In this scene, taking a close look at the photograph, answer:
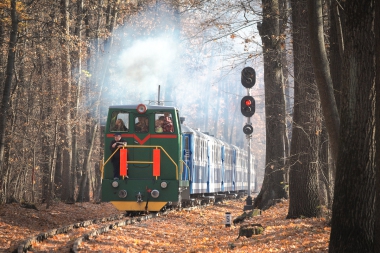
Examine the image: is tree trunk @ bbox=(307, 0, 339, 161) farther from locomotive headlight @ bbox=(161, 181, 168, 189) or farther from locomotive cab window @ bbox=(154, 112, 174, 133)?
locomotive cab window @ bbox=(154, 112, 174, 133)

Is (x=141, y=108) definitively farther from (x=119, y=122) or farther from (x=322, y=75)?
(x=322, y=75)

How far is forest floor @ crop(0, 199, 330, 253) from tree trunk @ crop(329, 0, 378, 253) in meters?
1.44

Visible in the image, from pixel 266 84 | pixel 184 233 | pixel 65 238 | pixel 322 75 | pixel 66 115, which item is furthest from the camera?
pixel 66 115

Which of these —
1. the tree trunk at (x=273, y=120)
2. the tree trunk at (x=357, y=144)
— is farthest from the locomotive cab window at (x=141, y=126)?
the tree trunk at (x=357, y=144)

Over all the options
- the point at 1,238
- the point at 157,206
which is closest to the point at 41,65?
the point at 157,206

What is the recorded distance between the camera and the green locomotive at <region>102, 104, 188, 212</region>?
18.9 meters

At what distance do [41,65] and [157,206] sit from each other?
363 inches

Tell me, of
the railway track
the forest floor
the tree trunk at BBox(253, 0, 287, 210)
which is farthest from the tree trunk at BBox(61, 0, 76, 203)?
the railway track

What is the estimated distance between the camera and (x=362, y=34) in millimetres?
8773

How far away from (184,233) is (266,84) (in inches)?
283

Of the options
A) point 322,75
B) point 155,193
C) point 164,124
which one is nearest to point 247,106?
point 164,124

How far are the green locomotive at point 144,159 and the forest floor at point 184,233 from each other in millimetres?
829

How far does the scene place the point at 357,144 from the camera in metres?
8.65

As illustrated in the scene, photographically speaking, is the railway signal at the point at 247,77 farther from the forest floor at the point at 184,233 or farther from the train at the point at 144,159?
the forest floor at the point at 184,233
